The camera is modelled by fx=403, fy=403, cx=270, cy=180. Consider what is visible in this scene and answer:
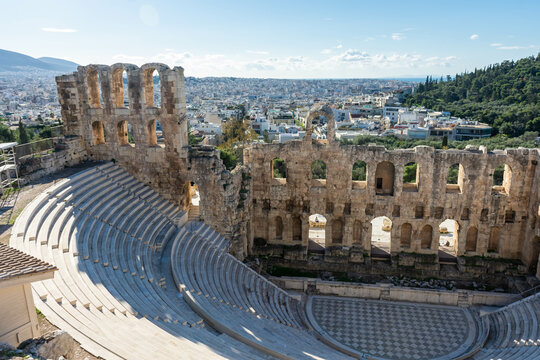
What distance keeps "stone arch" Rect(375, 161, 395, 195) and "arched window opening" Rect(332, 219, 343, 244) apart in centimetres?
318

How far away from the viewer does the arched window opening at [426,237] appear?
25359 mm

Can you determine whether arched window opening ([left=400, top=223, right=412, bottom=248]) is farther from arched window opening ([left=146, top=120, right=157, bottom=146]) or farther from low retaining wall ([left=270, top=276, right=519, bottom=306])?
arched window opening ([left=146, top=120, right=157, bottom=146])

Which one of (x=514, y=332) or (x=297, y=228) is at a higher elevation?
(x=297, y=228)

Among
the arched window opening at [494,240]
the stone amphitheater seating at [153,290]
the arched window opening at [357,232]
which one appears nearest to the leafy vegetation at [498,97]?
the arched window opening at [494,240]

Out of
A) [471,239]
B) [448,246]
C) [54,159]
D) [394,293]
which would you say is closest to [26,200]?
[54,159]

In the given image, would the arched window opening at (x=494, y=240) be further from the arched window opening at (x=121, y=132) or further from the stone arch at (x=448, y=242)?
the arched window opening at (x=121, y=132)

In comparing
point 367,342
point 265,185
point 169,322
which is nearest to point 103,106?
point 265,185

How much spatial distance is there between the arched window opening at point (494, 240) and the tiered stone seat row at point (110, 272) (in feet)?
60.0

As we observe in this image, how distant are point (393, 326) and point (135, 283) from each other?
500 inches

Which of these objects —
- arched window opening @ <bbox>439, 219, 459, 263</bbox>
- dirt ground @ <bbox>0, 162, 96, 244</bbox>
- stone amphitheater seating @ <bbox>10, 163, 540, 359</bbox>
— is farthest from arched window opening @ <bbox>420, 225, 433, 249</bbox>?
dirt ground @ <bbox>0, 162, 96, 244</bbox>

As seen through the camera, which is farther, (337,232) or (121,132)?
(337,232)

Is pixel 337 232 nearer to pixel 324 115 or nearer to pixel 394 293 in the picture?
pixel 394 293

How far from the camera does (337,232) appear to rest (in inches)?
1035

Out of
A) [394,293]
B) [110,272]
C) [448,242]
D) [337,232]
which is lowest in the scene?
[394,293]
